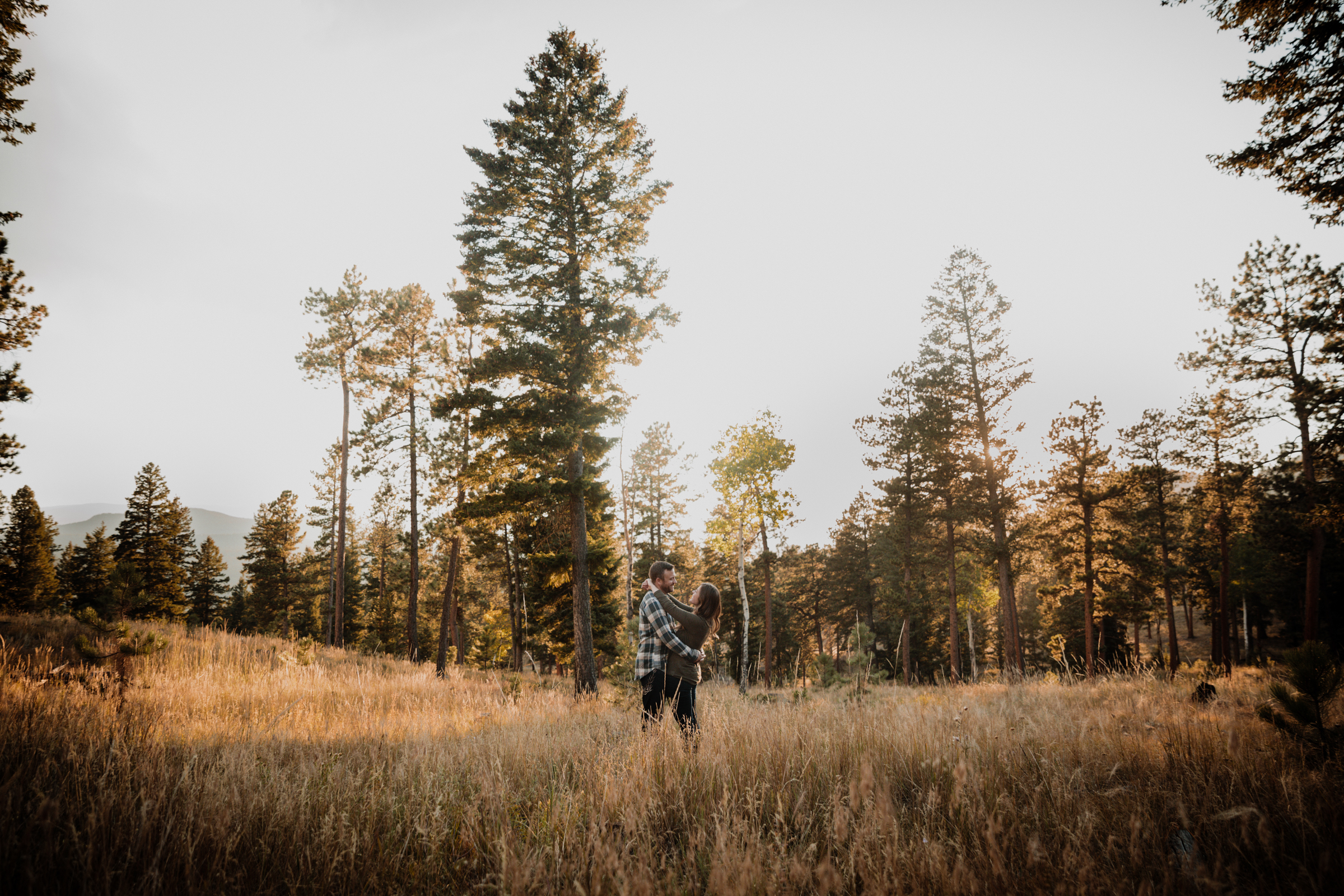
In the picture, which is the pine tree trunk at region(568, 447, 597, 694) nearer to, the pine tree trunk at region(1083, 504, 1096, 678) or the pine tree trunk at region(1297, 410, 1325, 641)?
the pine tree trunk at region(1083, 504, 1096, 678)

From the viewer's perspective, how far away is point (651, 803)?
3.10 m

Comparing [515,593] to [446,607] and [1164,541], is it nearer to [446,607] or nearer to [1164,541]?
[446,607]

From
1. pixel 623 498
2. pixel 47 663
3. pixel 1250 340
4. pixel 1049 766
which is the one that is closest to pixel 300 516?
pixel 623 498

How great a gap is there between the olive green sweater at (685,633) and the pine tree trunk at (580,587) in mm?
6121

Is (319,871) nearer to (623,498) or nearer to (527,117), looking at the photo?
(527,117)

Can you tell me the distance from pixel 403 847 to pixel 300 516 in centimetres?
4164

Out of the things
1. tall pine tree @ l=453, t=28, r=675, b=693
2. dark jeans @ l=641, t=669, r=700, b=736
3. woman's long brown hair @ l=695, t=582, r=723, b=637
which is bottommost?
dark jeans @ l=641, t=669, r=700, b=736

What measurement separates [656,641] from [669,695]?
2.03 ft

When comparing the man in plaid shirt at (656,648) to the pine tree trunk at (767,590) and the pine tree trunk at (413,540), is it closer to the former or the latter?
the pine tree trunk at (413,540)

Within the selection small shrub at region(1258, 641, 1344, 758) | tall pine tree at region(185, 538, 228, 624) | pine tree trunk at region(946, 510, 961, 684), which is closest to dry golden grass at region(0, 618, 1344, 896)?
small shrub at region(1258, 641, 1344, 758)

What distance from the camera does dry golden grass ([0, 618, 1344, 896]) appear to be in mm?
2234

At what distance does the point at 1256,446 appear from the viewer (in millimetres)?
17188

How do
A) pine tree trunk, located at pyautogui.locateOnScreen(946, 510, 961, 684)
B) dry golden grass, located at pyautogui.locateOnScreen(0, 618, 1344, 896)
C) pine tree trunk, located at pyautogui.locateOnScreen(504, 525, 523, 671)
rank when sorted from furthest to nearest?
pine tree trunk, located at pyautogui.locateOnScreen(504, 525, 523, 671) → pine tree trunk, located at pyautogui.locateOnScreen(946, 510, 961, 684) → dry golden grass, located at pyautogui.locateOnScreen(0, 618, 1344, 896)

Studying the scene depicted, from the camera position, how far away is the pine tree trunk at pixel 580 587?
36.3 feet
